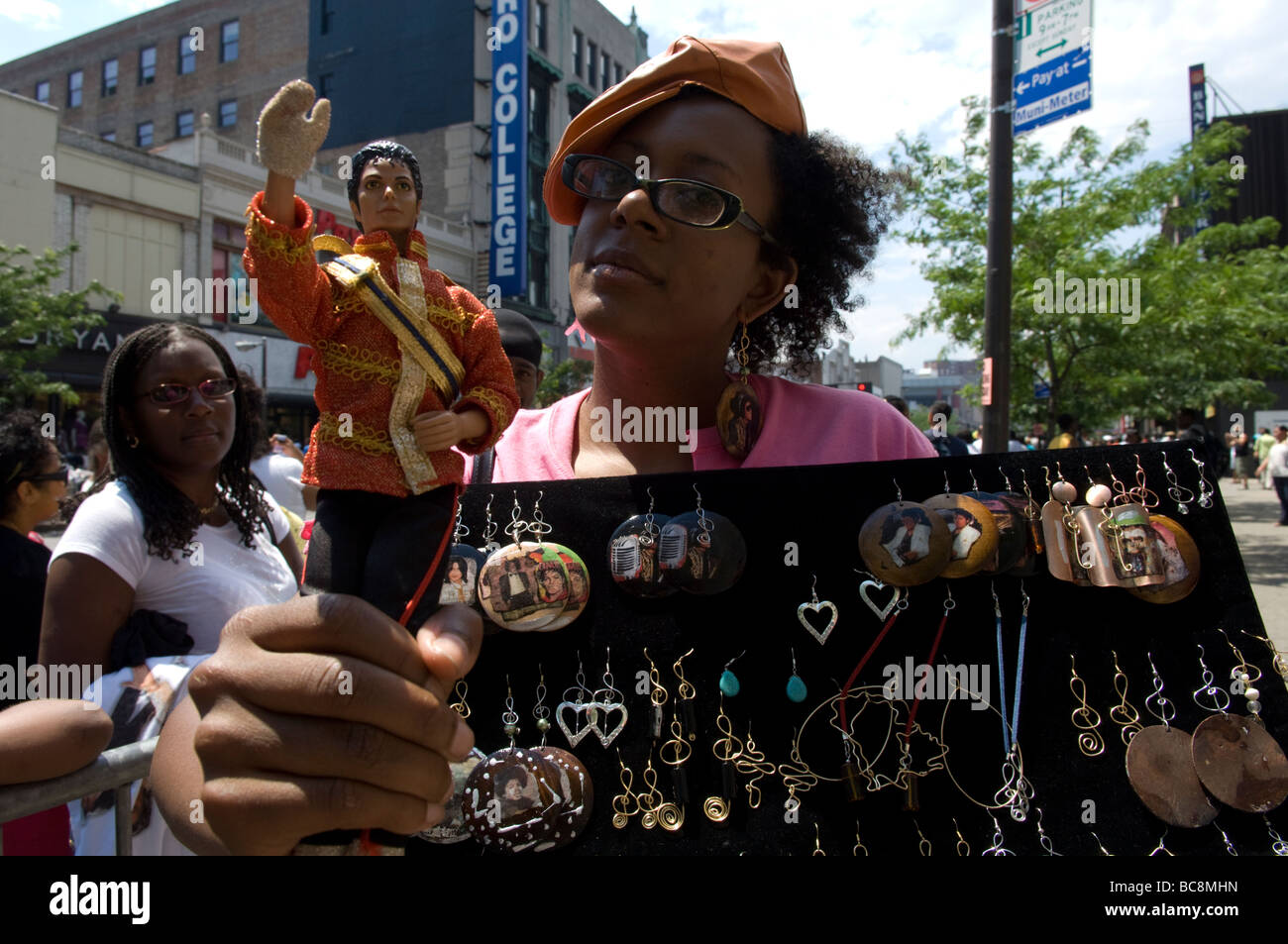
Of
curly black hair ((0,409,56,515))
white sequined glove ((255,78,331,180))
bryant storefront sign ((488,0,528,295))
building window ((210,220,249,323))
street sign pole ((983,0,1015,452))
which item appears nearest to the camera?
white sequined glove ((255,78,331,180))

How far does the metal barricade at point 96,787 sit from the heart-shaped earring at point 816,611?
1.14 meters

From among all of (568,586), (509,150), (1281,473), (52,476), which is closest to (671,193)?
(568,586)

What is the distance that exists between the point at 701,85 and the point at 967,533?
106 cm

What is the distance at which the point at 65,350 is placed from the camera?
18.5m

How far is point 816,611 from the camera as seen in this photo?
138 cm

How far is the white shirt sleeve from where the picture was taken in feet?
7.07

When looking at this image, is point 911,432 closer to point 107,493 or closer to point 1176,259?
point 107,493

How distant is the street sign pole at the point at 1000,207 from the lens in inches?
228

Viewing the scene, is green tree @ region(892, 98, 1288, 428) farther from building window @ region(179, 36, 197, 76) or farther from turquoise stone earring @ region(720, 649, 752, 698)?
building window @ region(179, 36, 197, 76)

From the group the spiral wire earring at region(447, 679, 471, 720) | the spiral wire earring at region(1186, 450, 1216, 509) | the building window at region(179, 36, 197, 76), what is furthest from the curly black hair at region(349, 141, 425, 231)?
the building window at region(179, 36, 197, 76)

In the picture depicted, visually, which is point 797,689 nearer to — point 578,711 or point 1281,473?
point 578,711

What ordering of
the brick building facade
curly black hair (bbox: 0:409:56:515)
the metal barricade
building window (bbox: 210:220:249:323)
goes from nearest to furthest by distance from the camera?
1. the metal barricade
2. curly black hair (bbox: 0:409:56:515)
3. building window (bbox: 210:220:249:323)
4. the brick building facade
